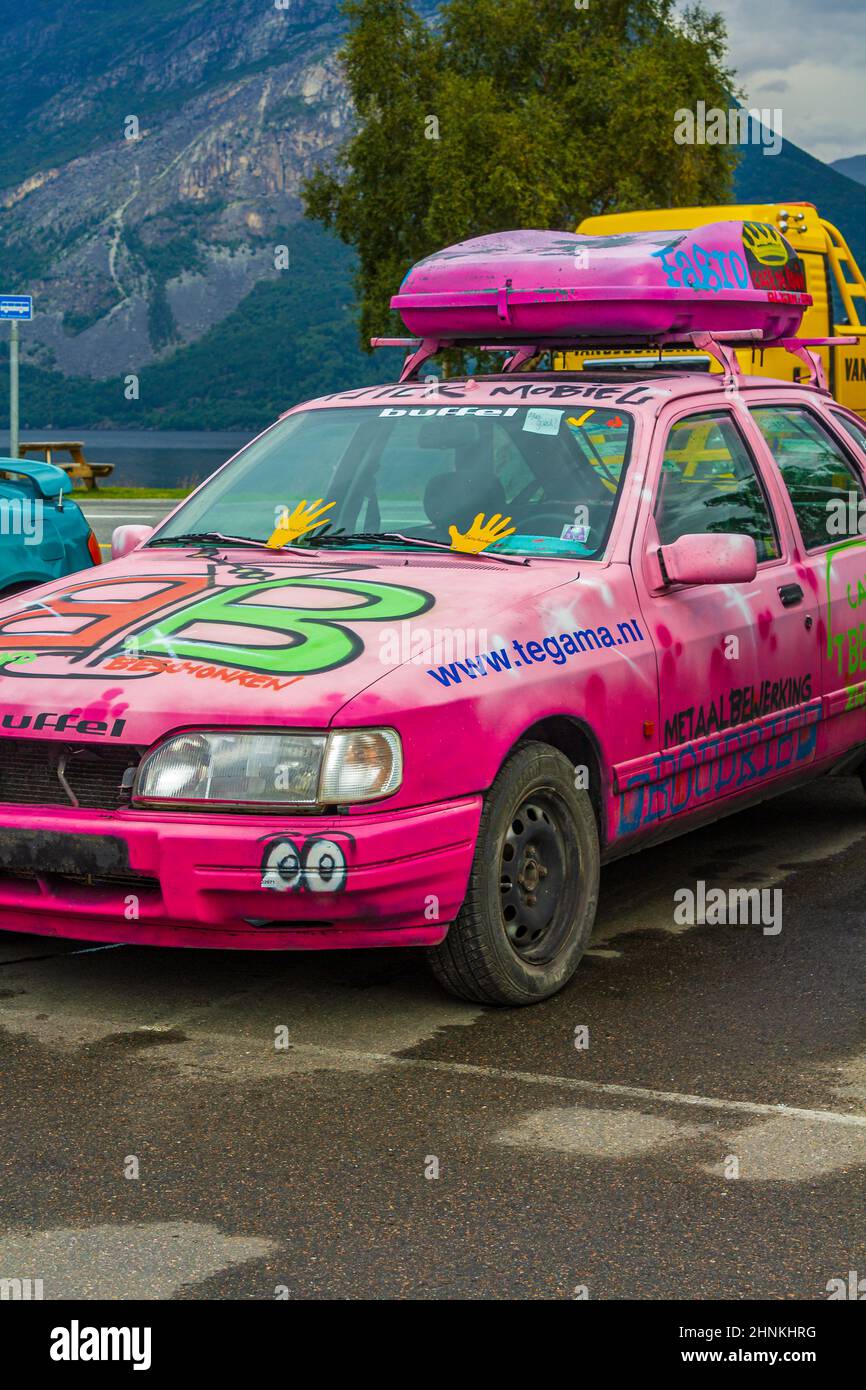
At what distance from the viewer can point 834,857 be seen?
23.2 ft

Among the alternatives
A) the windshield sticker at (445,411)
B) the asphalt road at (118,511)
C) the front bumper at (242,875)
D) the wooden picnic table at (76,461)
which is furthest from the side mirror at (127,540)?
the wooden picnic table at (76,461)

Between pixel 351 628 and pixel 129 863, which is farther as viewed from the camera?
pixel 351 628

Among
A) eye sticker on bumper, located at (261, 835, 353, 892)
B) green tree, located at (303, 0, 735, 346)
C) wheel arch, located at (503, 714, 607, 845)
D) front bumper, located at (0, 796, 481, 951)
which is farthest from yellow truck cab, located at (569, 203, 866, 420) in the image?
green tree, located at (303, 0, 735, 346)

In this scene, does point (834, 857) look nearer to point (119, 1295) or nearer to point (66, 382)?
point (119, 1295)

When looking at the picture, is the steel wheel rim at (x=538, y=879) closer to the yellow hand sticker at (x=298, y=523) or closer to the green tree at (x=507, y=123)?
the yellow hand sticker at (x=298, y=523)

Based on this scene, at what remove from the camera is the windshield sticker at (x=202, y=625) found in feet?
15.9

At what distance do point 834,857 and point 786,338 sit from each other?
2012 millimetres

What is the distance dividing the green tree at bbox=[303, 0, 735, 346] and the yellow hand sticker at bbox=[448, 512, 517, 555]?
34661mm

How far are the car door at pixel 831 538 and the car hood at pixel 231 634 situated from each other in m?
1.45

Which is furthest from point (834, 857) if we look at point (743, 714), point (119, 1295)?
point (119, 1295)

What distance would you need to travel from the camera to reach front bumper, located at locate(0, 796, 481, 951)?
4.56m
